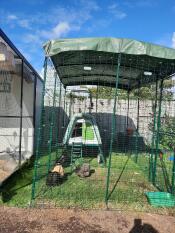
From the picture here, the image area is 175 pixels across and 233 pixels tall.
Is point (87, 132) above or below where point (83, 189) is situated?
above

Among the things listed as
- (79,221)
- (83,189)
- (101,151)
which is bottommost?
(79,221)

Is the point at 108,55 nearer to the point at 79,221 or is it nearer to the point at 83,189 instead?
the point at 83,189

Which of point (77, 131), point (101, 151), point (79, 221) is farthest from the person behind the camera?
point (77, 131)

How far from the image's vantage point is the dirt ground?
3.81 m

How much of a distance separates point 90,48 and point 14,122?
3769mm

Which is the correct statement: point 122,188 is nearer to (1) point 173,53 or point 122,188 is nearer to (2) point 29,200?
(2) point 29,200

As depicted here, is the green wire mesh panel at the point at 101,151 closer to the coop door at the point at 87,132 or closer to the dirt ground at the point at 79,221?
the coop door at the point at 87,132

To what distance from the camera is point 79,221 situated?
4.06 m

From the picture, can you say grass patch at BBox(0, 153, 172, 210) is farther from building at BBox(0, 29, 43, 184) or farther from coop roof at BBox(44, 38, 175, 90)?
coop roof at BBox(44, 38, 175, 90)

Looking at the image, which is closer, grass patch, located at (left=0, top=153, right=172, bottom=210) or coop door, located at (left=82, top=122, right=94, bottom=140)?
grass patch, located at (left=0, top=153, right=172, bottom=210)

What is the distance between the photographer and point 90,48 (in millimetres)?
4492

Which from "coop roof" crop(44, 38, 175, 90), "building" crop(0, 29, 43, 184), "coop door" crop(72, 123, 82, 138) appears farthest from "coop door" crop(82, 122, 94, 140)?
"coop roof" crop(44, 38, 175, 90)

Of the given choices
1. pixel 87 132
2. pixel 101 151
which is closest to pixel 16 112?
pixel 87 132

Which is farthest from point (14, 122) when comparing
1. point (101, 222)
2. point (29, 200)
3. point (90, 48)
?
point (101, 222)
